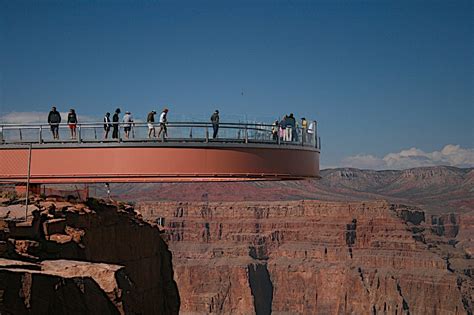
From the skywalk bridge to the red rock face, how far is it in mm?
96177

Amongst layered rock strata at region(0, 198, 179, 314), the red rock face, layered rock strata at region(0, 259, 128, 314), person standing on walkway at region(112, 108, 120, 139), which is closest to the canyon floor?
the red rock face

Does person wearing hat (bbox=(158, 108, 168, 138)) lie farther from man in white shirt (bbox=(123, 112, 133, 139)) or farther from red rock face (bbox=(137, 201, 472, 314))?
red rock face (bbox=(137, 201, 472, 314))

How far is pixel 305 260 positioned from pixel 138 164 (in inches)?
4438

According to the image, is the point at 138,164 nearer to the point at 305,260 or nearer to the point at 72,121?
the point at 72,121

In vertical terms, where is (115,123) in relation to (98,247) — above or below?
above

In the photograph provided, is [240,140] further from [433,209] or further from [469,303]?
[433,209]

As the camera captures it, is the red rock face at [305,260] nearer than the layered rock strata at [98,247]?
No

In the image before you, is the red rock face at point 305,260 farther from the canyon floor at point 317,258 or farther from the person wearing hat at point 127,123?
the person wearing hat at point 127,123

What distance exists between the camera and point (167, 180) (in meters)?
24.7

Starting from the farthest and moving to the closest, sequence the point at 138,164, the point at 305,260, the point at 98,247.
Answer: the point at 305,260 < the point at 98,247 < the point at 138,164

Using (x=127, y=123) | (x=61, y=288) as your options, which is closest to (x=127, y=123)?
(x=127, y=123)

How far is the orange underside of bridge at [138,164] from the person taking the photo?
966 inches

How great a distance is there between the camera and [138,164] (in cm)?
2458

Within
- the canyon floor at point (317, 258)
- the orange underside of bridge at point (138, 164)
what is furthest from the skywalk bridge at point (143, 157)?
the canyon floor at point (317, 258)
